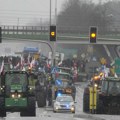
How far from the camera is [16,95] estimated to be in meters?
34.4

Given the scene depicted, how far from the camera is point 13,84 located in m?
34.1

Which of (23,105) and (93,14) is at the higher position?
(93,14)

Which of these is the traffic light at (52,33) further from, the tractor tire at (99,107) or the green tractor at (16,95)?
the green tractor at (16,95)

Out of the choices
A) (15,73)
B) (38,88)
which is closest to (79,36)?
(38,88)

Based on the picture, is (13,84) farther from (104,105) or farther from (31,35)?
(31,35)

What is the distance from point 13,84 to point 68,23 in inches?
4721

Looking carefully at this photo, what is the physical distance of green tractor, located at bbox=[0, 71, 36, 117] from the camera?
3391cm

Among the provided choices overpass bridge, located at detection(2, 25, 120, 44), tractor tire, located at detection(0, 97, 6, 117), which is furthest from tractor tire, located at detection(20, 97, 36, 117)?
overpass bridge, located at detection(2, 25, 120, 44)

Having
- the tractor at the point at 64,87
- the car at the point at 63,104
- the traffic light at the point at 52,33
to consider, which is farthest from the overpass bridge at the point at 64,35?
the traffic light at the point at 52,33

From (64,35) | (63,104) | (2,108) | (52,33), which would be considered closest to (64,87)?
(63,104)

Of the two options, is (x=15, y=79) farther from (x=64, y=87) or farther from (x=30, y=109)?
(x=64, y=87)

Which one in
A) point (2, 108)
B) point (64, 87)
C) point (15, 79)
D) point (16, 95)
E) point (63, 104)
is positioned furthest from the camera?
point (64, 87)

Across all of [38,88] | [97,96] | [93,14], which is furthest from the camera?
[93,14]

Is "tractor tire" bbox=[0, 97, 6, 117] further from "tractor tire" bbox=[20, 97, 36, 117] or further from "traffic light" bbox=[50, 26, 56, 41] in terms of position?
"traffic light" bbox=[50, 26, 56, 41]
